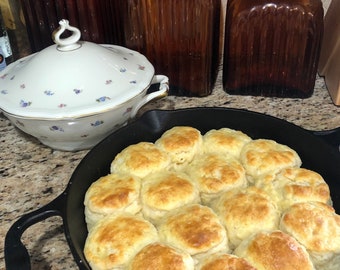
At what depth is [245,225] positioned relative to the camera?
68 centimetres

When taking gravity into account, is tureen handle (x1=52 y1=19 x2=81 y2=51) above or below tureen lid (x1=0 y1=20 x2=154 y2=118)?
above

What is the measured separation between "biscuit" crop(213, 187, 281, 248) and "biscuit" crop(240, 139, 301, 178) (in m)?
0.07

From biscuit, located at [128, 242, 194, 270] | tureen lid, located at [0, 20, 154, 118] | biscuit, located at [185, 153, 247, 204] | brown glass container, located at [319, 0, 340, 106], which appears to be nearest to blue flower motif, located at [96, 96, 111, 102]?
tureen lid, located at [0, 20, 154, 118]

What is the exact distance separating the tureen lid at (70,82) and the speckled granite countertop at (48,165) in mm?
162

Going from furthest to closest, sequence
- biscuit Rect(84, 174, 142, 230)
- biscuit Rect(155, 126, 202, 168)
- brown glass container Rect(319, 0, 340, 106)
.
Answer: brown glass container Rect(319, 0, 340, 106) → biscuit Rect(155, 126, 202, 168) → biscuit Rect(84, 174, 142, 230)

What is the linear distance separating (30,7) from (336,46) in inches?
30.8

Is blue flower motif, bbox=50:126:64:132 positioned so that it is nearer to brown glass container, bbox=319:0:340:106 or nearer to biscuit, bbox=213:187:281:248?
biscuit, bbox=213:187:281:248

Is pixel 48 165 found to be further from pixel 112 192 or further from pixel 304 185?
pixel 304 185

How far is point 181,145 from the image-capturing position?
833 millimetres

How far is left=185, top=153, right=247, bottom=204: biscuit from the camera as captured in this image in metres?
0.75

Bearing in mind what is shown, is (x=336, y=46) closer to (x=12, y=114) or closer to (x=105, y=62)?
(x=105, y=62)

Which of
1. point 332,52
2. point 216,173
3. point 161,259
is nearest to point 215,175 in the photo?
point 216,173

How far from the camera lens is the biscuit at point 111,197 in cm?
72

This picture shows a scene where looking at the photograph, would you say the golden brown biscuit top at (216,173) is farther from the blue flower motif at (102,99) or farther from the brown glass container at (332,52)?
the brown glass container at (332,52)
